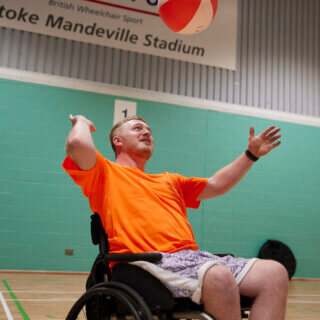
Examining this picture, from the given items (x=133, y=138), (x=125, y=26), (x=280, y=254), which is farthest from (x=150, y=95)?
(x=133, y=138)

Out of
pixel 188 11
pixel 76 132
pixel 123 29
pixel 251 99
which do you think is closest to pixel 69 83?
pixel 123 29

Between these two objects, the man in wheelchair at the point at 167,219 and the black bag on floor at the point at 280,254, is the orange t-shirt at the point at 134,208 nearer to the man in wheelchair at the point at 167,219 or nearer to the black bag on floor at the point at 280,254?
the man in wheelchair at the point at 167,219

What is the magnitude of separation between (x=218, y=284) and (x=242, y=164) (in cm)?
72

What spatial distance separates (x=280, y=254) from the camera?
17.7 ft

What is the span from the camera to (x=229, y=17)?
5.88m

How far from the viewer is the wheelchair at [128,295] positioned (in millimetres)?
1248

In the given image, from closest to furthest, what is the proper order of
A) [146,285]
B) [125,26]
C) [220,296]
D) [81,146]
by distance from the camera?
[220,296]
[146,285]
[81,146]
[125,26]

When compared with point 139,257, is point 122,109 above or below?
above

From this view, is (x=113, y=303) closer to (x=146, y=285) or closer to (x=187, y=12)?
(x=146, y=285)

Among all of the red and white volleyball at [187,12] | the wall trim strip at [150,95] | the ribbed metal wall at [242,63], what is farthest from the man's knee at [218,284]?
the ribbed metal wall at [242,63]

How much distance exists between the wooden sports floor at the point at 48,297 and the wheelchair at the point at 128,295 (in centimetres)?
126

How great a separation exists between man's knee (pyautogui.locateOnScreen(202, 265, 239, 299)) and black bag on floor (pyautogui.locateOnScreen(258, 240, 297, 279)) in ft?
14.3

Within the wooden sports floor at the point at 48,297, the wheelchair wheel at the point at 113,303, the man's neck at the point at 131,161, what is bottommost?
the wooden sports floor at the point at 48,297

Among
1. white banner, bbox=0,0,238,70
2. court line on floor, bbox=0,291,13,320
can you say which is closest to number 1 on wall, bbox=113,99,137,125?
white banner, bbox=0,0,238,70
